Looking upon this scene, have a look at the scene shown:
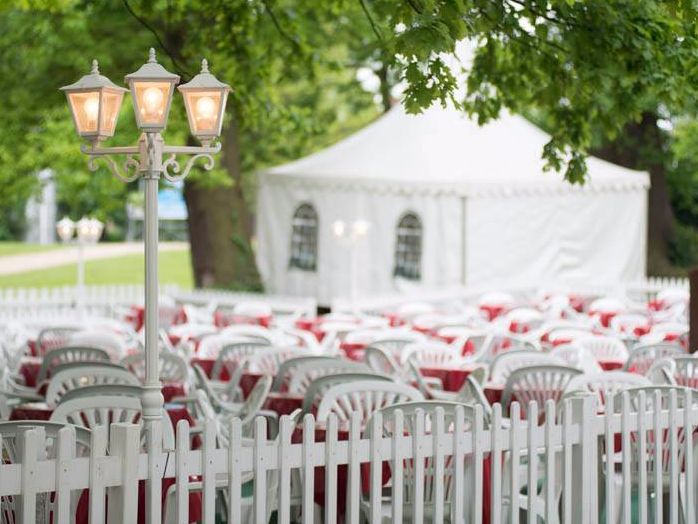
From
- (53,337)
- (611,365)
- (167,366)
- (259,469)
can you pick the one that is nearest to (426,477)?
(259,469)

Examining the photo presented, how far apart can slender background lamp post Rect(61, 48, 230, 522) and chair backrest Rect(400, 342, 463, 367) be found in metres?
7.16

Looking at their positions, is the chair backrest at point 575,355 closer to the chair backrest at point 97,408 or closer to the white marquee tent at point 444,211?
the chair backrest at point 97,408

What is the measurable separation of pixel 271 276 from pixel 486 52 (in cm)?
2299

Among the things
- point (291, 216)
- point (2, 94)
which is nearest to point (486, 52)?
point (2, 94)

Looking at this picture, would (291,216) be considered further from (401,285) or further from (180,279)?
(180,279)

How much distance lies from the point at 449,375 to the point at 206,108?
620 centimetres

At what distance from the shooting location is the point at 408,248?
108 ft

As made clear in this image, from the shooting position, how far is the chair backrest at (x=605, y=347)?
54.4 feet

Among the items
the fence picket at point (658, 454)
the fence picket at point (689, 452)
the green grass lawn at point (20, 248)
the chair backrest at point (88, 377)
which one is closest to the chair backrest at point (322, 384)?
the chair backrest at point (88, 377)

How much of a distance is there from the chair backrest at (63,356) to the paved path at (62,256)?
2077 inches

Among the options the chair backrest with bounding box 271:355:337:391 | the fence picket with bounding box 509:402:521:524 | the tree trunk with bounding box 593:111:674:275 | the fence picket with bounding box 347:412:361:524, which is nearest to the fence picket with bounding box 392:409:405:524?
the fence picket with bounding box 347:412:361:524

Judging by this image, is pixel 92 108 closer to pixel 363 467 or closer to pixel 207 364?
pixel 363 467

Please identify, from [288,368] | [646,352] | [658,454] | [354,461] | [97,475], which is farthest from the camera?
[646,352]

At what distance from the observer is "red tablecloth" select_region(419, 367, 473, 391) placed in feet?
46.6
